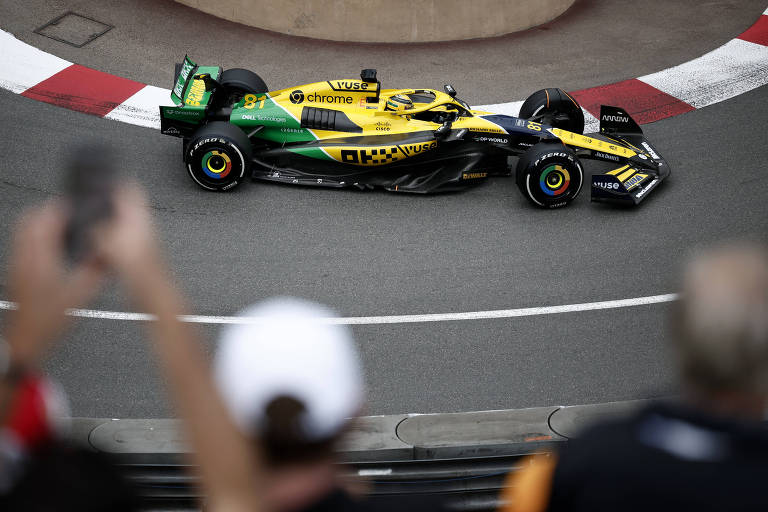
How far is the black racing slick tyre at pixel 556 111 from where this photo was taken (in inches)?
372

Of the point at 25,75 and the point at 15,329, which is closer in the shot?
the point at 15,329

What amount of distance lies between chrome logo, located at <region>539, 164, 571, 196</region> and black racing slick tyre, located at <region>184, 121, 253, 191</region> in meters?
3.17

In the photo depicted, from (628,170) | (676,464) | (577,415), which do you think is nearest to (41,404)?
(676,464)

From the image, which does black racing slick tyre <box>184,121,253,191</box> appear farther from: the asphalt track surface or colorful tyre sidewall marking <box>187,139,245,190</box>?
the asphalt track surface

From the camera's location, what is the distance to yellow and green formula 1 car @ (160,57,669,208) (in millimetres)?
8539

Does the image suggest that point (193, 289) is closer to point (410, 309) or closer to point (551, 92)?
point (410, 309)

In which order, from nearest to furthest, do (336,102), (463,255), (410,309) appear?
1. (410,309)
2. (463,255)
3. (336,102)

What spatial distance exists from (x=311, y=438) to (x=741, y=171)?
900 cm

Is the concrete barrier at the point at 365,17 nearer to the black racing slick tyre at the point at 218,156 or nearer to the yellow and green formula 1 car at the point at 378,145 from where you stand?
the yellow and green formula 1 car at the point at 378,145

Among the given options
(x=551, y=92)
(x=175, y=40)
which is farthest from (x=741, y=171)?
(x=175, y=40)

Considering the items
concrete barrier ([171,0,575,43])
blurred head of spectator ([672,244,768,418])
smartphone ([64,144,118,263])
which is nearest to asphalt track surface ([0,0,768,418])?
concrete barrier ([171,0,575,43])

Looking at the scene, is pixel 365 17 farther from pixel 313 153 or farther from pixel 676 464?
pixel 676 464

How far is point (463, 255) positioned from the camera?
8039 millimetres

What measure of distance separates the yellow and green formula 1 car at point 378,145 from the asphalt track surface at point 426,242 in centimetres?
23
